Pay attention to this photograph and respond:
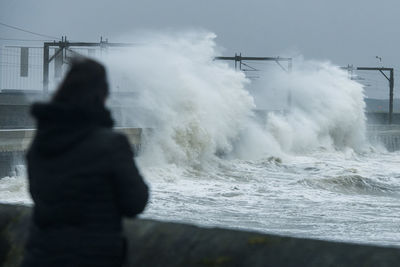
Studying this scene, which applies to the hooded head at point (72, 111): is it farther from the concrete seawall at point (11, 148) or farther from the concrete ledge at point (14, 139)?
the concrete ledge at point (14, 139)

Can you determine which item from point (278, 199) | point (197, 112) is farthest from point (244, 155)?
point (278, 199)

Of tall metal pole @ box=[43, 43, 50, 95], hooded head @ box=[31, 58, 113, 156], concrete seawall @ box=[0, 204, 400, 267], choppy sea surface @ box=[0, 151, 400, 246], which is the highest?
tall metal pole @ box=[43, 43, 50, 95]

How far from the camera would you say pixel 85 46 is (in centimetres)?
4100

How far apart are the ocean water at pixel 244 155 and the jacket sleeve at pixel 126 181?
29.0 feet

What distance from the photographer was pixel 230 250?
369 centimetres

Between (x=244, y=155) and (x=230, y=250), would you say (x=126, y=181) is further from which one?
(x=244, y=155)

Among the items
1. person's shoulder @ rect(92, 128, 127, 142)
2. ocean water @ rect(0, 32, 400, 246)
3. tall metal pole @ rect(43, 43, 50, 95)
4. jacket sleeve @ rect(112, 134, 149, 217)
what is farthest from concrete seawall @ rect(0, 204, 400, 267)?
tall metal pole @ rect(43, 43, 50, 95)

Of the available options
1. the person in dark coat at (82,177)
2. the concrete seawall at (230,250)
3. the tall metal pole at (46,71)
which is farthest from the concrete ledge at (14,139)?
the tall metal pole at (46,71)

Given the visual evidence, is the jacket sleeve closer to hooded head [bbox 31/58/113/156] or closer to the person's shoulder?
the person's shoulder

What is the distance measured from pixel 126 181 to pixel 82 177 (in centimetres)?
16

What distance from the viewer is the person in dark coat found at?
3016 mm

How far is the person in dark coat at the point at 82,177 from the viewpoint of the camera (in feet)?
9.89

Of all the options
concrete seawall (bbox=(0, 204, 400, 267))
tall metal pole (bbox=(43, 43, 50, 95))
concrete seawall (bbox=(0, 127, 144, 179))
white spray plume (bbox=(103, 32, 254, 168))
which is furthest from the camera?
tall metal pole (bbox=(43, 43, 50, 95))

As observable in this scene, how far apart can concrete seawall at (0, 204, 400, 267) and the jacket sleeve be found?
0.72 m
